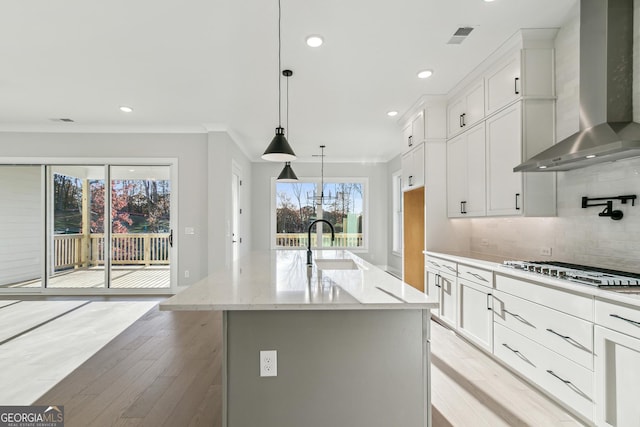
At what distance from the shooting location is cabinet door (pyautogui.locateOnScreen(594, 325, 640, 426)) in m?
1.55

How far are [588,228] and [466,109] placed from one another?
5.75 ft

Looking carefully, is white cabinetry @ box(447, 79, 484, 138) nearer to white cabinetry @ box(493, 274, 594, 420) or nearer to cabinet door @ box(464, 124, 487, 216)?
cabinet door @ box(464, 124, 487, 216)

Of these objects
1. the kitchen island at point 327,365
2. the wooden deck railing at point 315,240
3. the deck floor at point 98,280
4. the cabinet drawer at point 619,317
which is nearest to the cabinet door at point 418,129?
the cabinet drawer at point 619,317

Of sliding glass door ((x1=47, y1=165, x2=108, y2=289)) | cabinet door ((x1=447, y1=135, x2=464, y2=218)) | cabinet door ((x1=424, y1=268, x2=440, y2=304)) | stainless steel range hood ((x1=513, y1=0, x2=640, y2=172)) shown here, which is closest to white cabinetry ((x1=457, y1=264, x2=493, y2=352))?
cabinet door ((x1=424, y1=268, x2=440, y2=304))

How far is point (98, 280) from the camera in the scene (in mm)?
5250

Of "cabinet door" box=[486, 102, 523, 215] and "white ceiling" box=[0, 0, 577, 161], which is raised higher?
"white ceiling" box=[0, 0, 577, 161]

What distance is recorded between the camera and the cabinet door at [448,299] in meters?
3.33

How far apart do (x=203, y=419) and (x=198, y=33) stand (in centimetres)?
288

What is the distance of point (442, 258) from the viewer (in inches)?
139

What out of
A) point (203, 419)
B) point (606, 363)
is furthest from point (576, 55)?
point (203, 419)

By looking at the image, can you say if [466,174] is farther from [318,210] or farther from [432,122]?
[318,210]

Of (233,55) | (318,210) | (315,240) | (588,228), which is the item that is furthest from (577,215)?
(315,240)

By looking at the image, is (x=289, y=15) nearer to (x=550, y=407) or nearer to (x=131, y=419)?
(x=131, y=419)

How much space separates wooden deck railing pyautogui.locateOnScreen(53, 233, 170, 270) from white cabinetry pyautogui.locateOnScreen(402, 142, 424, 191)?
404cm
